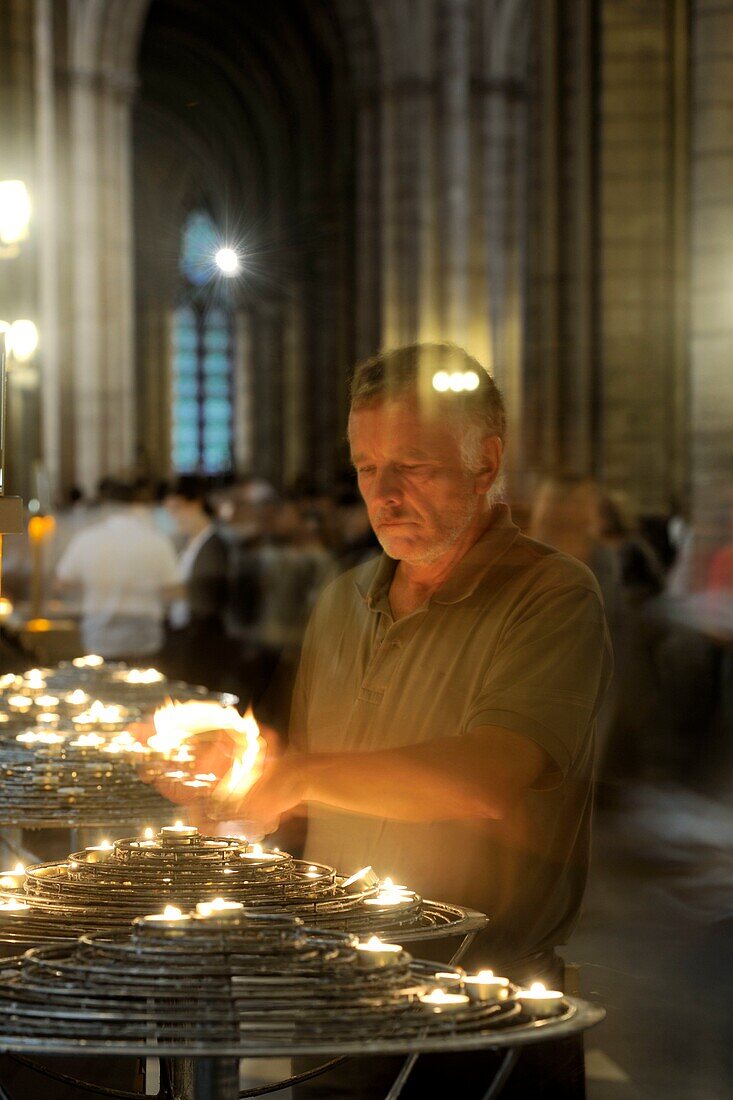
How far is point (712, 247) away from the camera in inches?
553

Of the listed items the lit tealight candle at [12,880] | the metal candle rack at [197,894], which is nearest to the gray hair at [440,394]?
the metal candle rack at [197,894]

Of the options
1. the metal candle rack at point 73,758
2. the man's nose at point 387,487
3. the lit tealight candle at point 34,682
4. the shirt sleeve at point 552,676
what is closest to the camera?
the shirt sleeve at point 552,676

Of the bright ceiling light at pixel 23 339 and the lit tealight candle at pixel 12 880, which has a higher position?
the bright ceiling light at pixel 23 339

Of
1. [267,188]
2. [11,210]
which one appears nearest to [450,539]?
[11,210]

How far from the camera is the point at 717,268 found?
46.1ft

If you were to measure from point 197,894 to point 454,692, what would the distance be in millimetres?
710

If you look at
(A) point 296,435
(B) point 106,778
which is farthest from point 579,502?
(A) point 296,435

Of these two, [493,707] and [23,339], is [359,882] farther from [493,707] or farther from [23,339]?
[23,339]

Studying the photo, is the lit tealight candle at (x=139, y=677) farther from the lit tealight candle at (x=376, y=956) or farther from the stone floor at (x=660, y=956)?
the lit tealight candle at (x=376, y=956)

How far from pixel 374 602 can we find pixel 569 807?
1.53 ft

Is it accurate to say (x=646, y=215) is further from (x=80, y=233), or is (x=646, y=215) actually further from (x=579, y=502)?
(x=80, y=233)

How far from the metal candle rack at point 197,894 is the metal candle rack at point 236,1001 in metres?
0.16

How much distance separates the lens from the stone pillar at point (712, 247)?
45.6 feet

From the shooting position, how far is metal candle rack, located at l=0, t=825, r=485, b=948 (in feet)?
6.86
